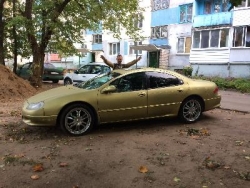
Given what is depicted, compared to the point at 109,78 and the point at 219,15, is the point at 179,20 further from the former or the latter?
the point at 109,78

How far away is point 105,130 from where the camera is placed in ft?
23.5

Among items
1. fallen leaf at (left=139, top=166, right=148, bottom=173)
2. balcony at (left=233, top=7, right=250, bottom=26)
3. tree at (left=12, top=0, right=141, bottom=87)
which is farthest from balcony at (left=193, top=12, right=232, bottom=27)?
fallen leaf at (left=139, top=166, right=148, bottom=173)

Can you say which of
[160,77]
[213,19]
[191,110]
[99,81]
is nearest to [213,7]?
[213,19]

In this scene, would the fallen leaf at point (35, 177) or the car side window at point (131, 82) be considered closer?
the fallen leaf at point (35, 177)

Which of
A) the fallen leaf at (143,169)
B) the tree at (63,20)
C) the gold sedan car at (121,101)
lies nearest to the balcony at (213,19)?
the tree at (63,20)

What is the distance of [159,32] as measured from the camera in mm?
32938

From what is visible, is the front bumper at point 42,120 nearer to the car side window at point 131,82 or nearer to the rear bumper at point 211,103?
the car side window at point 131,82

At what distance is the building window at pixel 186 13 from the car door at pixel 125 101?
78.7 feet

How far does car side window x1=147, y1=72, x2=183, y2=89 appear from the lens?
736 cm

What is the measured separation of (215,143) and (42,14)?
13507 mm

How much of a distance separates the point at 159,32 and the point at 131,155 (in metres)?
28.8

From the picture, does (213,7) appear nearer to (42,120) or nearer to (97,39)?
(97,39)

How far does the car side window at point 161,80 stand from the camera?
736 centimetres

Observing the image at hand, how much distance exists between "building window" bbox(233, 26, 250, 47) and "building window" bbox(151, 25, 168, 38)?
9.12m
